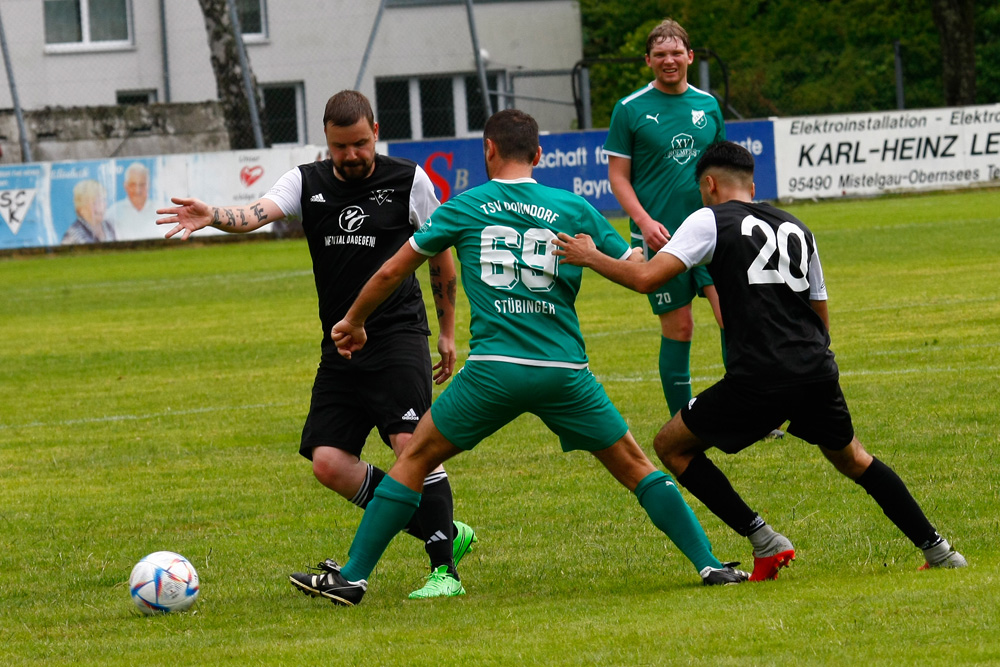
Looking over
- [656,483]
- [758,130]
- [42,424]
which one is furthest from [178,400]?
[758,130]

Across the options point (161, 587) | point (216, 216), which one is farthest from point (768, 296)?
point (161, 587)

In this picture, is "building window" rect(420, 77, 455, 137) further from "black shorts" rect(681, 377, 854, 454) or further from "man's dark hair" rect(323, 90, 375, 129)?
"black shorts" rect(681, 377, 854, 454)

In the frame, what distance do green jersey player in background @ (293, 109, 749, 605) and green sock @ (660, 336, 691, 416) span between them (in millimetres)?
2687

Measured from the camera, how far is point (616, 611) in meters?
4.58

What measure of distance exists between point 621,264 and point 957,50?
31.8 meters

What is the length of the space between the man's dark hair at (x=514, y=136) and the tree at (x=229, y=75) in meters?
23.6

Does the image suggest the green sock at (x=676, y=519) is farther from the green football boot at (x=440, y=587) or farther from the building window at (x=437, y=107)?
the building window at (x=437, y=107)

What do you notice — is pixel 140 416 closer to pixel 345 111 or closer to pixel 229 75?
pixel 345 111

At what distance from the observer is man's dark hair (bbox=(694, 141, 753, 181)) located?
5027 mm

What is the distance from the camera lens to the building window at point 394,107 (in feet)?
115

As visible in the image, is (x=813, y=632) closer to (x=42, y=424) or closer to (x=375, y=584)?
(x=375, y=584)

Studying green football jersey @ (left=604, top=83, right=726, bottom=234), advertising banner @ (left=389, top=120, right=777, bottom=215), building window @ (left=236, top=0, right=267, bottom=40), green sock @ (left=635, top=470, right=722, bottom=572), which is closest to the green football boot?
green sock @ (left=635, top=470, right=722, bottom=572)

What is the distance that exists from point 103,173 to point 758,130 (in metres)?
12.0

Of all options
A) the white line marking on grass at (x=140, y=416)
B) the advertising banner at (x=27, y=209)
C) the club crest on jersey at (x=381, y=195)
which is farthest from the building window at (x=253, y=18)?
the club crest on jersey at (x=381, y=195)
